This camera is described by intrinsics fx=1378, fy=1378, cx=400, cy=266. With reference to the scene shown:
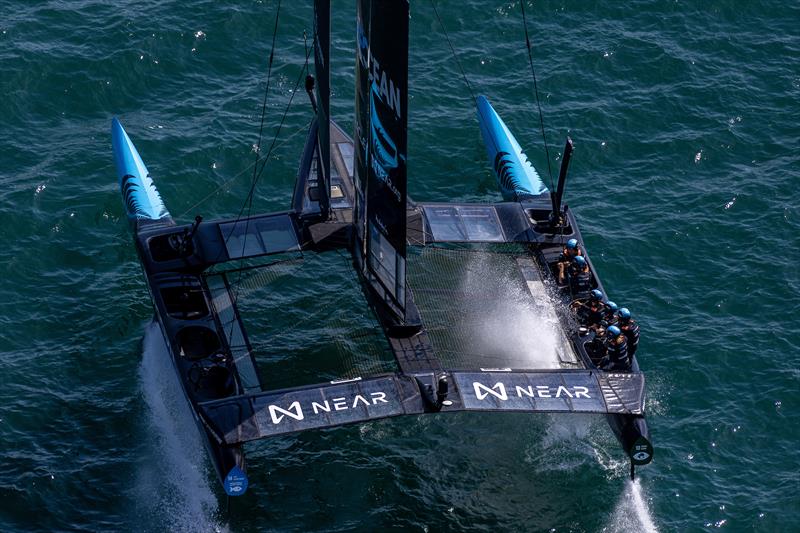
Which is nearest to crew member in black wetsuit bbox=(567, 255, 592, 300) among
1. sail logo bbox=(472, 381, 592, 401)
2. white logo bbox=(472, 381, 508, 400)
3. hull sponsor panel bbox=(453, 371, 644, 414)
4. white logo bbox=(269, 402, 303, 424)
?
hull sponsor panel bbox=(453, 371, 644, 414)

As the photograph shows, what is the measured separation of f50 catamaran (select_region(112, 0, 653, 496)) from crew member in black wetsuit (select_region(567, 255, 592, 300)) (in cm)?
20

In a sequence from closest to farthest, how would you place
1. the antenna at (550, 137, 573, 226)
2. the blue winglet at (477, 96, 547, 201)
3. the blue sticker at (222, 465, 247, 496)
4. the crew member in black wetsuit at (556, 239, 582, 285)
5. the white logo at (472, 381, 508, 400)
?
the blue sticker at (222, 465, 247, 496) → the white logo at (472, 381, 508, 400) → the crew member in black wetsuit at (556, 239, 582, 285) → the antenna at (550, 137, 573, 226) → the blue winglet at (477, 96, 547, 201)

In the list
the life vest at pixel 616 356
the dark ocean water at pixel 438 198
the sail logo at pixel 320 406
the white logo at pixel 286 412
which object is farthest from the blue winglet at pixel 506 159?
the white logo at pixel 286 412

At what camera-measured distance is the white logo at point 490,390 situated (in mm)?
29812

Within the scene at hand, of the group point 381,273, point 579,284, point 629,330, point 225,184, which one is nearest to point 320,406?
point 381,273

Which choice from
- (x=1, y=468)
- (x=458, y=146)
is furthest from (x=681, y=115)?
(x=1, y=468)

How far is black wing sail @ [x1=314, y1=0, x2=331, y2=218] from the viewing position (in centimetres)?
3256

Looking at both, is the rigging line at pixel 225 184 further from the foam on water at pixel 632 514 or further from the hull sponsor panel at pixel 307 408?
the foam on water at pixel 632 514

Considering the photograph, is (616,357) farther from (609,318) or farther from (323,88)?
(323,88)

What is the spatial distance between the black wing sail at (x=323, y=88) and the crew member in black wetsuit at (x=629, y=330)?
808 centimetres

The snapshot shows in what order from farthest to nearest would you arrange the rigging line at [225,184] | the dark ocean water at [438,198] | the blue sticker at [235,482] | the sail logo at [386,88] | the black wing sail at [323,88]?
1. the rigging line at [225,184]
2. the black wing sail at [323,88]
3. the dark ocean water at [438,198]
4. the blue sticker at [235,482]
5. the sail logo at [386,88]

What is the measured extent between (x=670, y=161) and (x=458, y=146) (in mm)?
6527

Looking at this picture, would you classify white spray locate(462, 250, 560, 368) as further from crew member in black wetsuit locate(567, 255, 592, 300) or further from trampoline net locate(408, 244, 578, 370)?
crew member in black wetsuit locate(567, 255, 592, 300)

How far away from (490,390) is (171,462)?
7.89 metres
